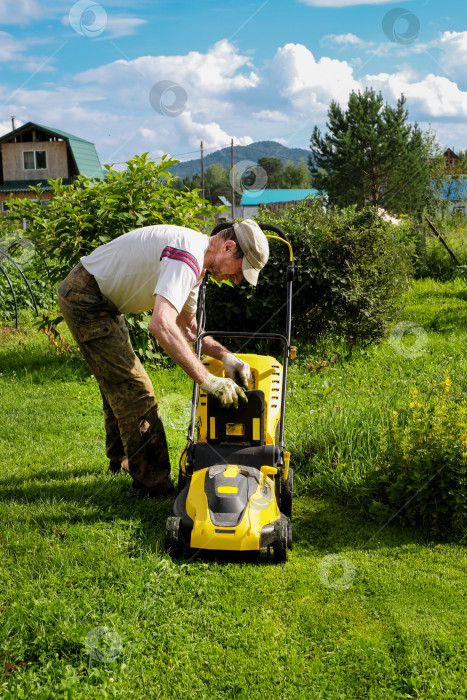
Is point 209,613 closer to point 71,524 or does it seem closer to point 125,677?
point 125,677

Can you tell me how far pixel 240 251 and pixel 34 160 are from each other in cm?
3138

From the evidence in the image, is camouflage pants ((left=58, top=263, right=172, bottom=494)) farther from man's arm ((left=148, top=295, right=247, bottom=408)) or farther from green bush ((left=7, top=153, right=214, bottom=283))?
green bush ((left=7, top=153, right=214, bottom=283))

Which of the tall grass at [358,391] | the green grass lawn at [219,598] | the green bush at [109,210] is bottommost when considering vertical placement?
the green grass lawn at [219,598]

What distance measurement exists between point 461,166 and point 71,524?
3212 centimetres

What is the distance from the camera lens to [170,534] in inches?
131

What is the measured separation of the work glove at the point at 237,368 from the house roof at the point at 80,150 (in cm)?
2862

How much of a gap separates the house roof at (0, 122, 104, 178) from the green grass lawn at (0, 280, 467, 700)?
28.3 m

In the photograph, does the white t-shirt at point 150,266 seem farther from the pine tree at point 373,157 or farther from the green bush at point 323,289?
the pine tree at point 373,157

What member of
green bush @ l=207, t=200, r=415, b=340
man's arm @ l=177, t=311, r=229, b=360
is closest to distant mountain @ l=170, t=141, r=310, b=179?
green bush @ l=207, t=200, r=415, b=340

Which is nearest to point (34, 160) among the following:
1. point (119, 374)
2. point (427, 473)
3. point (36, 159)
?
point (36, 159)

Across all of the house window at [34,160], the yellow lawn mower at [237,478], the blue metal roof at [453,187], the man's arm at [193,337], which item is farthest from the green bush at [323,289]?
the house window at [34,160]

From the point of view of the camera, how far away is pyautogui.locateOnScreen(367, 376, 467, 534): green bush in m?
3.74

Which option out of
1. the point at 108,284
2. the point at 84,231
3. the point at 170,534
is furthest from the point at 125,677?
the point at 84,231

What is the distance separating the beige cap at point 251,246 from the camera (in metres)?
3.44
